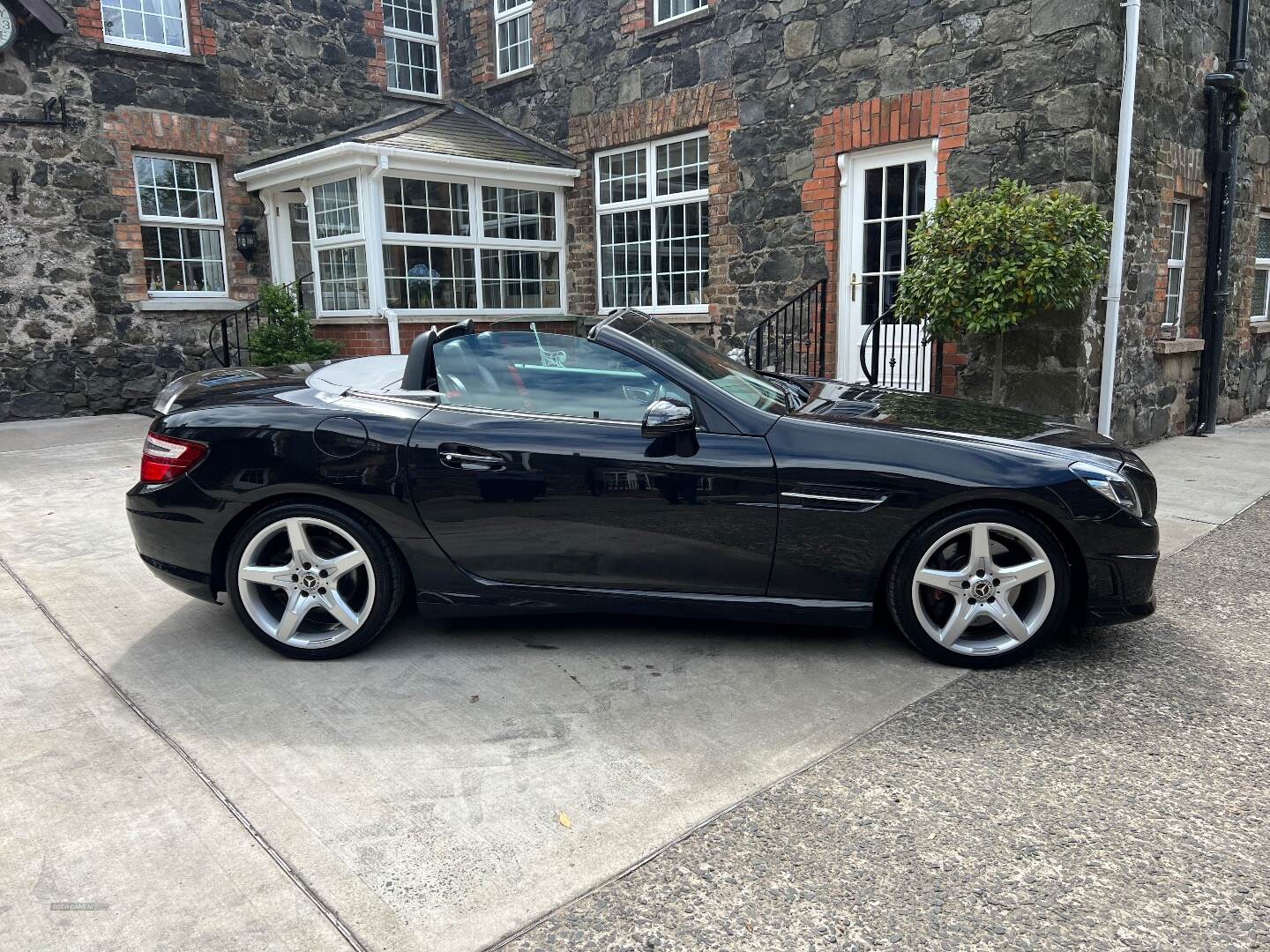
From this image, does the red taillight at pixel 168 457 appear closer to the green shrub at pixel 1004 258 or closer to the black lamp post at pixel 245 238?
the green shrub at pixel 1004 258

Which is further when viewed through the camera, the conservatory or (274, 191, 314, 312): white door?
(274, 191, 314, 312): white door

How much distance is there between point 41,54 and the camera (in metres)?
10.3

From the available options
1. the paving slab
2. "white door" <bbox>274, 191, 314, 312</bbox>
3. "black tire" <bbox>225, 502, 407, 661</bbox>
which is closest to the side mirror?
"black tire" <bbox>225, 502, 407, 661</bbox>

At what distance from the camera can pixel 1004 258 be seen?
681 cm

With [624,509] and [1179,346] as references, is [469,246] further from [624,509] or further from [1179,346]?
[624,509]

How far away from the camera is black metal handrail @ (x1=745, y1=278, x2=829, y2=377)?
30.1 feet

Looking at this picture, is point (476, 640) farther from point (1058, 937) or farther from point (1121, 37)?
point (1121, 37)

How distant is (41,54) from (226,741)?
417 inches

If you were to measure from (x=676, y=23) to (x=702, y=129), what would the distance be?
1195mm

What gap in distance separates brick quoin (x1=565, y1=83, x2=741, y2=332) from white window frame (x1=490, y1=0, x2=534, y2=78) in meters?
1.45

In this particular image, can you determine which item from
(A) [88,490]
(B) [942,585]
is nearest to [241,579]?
(B) [942,585]

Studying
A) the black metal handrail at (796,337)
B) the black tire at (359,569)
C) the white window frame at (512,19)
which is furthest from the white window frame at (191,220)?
the black tire at (359,569)

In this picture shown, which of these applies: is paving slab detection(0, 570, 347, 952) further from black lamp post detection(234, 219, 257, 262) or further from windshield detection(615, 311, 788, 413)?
black lamp post detection(234, 219, 257, 262)

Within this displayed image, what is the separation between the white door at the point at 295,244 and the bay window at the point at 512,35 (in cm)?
346
